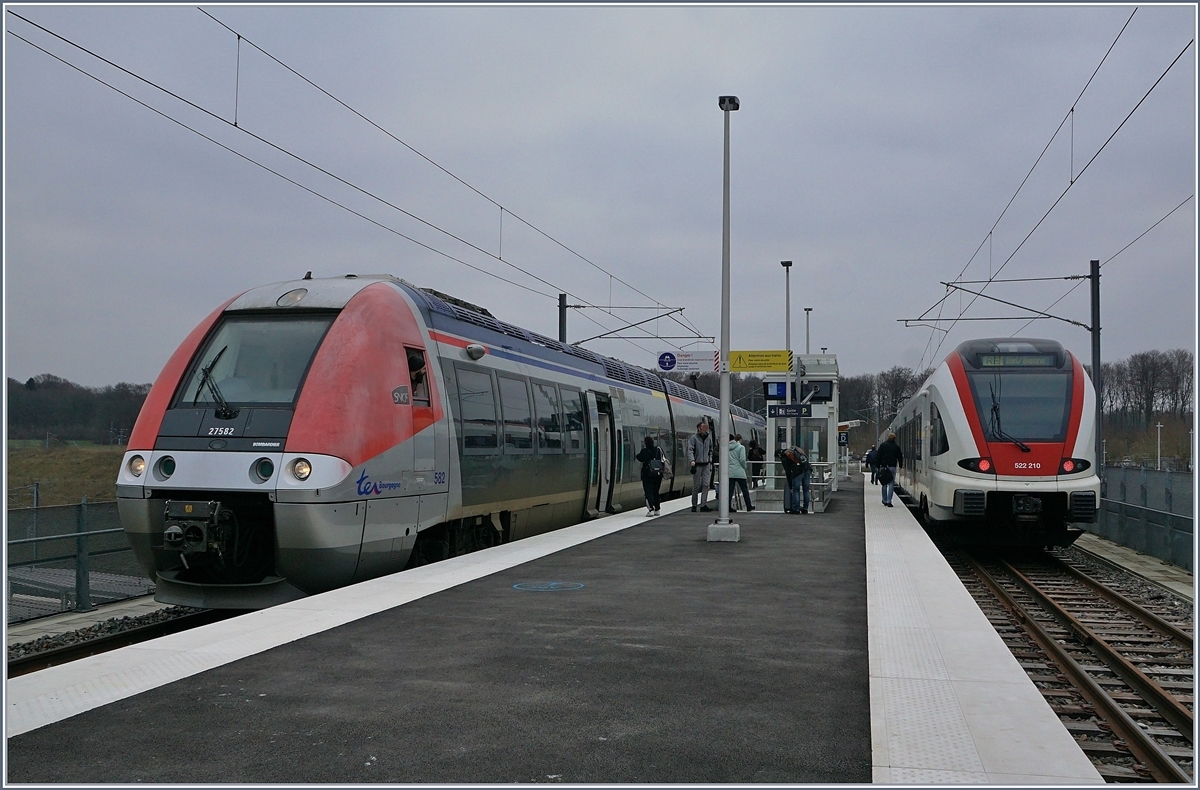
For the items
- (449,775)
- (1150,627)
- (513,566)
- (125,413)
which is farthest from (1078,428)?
(125,413)

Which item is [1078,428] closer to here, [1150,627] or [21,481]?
[1150,627]

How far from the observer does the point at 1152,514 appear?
16.9 m

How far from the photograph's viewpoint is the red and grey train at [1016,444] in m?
14.4

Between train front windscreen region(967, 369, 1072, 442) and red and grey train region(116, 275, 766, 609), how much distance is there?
7.75 m

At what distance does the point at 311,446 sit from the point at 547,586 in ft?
8.81

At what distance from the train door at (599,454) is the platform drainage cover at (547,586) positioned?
8261 mm

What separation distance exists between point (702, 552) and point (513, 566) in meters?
2.81

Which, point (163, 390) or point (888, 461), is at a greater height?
point (163, 390)

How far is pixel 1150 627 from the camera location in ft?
34.2

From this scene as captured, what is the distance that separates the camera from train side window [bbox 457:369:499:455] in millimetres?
11977

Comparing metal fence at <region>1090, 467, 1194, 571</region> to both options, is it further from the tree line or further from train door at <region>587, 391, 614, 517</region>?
the tree line

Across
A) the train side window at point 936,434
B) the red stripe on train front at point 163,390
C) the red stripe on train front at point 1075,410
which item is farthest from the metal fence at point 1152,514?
the red stripe on train front at point 163,390

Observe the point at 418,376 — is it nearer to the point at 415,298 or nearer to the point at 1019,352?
the point at 415,298

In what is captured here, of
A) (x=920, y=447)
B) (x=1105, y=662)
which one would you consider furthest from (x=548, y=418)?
(x=1105, y=662)
